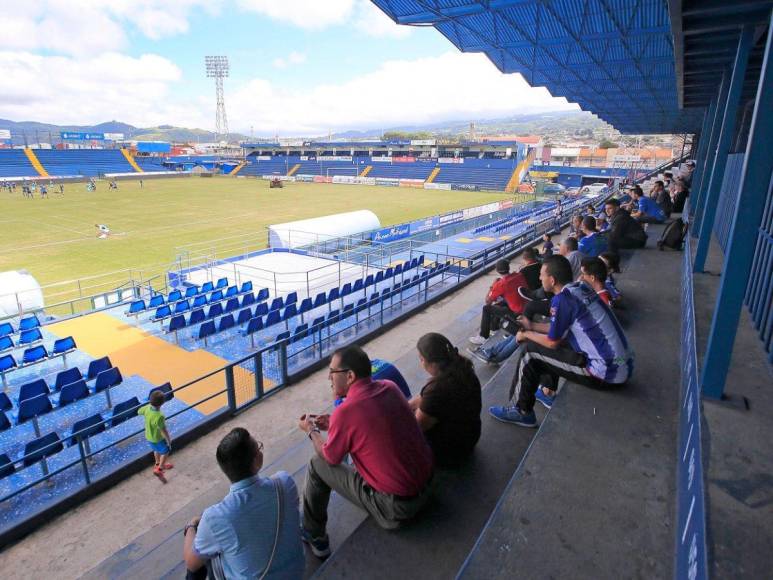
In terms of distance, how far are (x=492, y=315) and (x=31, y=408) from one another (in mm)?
6938

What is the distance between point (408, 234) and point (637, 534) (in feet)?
81.4

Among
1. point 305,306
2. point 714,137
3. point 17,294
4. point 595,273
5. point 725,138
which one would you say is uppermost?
point 714,137

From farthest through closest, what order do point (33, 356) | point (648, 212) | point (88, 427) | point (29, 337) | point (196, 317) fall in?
point (648, 212)
point (196, 317)
point (29, 337)
point (33, 356)
point (88, 427)

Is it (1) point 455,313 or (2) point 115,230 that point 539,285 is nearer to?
(1) point 455,313

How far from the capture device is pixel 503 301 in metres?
6.71

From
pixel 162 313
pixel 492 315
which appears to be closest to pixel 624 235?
pixel 492 315

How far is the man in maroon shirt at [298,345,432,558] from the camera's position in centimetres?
241

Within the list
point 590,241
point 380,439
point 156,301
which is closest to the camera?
point 380,439

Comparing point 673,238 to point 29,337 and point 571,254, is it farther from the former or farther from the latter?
point 29,337

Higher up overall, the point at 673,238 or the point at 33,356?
the point at 673,238

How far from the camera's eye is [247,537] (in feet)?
6.73

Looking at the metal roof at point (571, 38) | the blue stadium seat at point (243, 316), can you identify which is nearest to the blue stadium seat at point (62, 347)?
the blue stadium seat at point (243, 316)

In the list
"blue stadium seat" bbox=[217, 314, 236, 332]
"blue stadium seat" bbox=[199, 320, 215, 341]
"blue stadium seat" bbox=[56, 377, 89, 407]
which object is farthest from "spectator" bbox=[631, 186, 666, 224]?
"blue stadium seat" bbox=[56, 377, 89, 407]

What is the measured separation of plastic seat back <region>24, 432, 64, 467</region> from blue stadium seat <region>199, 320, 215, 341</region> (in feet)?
15.9
